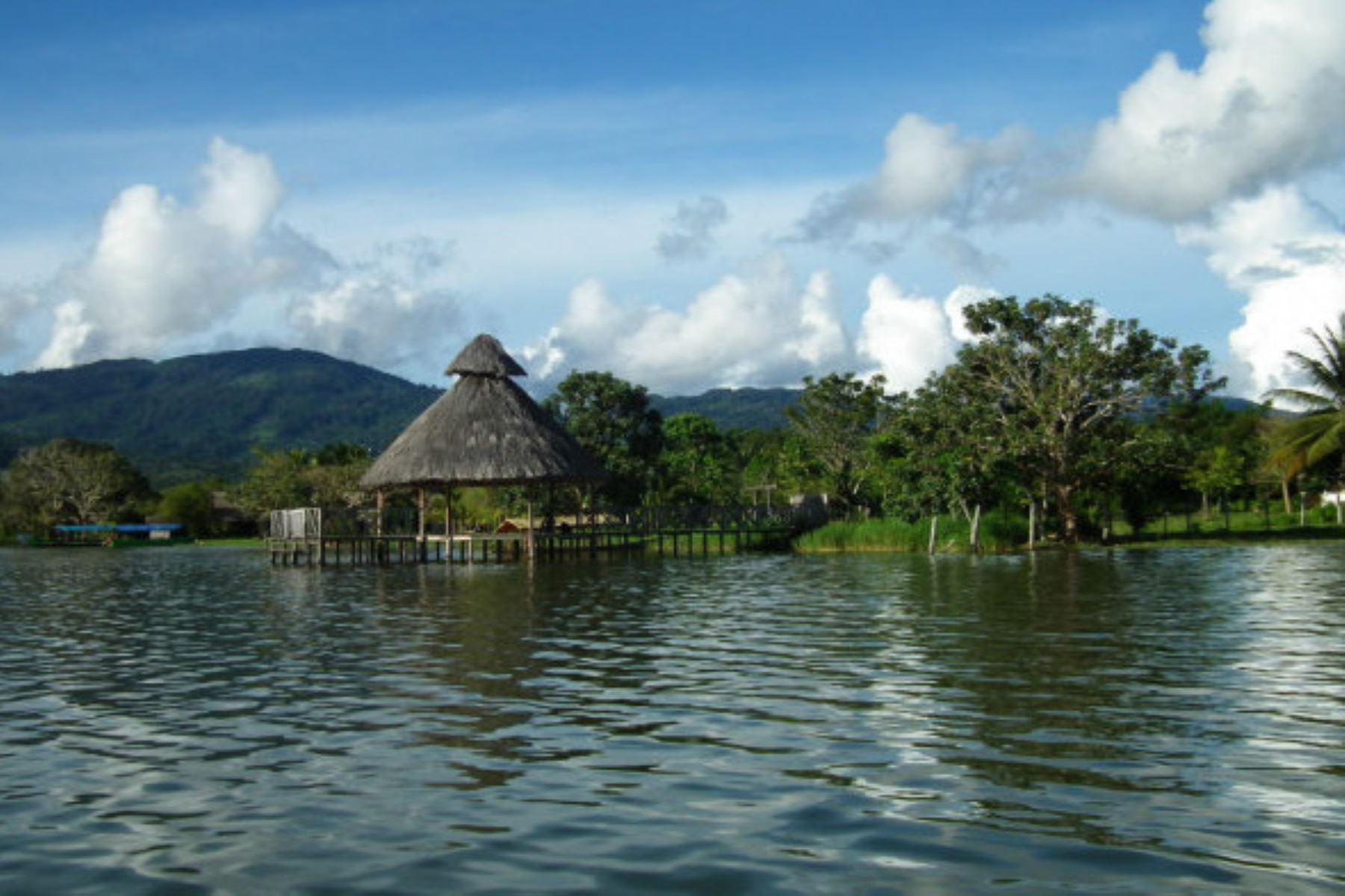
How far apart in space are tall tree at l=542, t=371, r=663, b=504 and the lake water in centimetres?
4417

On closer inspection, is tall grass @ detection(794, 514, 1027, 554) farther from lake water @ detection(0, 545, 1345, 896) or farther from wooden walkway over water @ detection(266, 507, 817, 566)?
lake water @ detection(0, 545, 1345, 896)

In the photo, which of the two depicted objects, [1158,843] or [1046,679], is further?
Result: [1046,679]

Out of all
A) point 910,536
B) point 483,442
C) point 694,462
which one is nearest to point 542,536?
point 483,442

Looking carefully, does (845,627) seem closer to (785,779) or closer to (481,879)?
(785,779)

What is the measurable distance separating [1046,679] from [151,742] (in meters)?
7.92

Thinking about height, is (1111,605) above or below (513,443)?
below

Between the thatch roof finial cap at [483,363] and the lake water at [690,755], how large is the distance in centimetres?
2668

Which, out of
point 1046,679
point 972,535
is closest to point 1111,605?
point 1046,679

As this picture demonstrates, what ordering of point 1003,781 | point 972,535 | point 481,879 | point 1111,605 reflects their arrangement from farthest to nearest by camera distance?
point 972,535, point 1111,605, point 1003,781, point 481,879

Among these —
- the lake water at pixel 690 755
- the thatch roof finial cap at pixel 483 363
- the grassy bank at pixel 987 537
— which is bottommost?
the lake water at pixel 690 755

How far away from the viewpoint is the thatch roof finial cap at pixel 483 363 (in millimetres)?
46312

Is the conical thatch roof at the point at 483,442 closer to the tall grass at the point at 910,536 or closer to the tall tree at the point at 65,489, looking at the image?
the tall grass at the point at 910,536

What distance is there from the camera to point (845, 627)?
18.0 metres

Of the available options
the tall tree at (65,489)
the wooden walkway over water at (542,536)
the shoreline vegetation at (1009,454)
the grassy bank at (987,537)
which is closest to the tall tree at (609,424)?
the shoreline vegetation at (1009,454)
